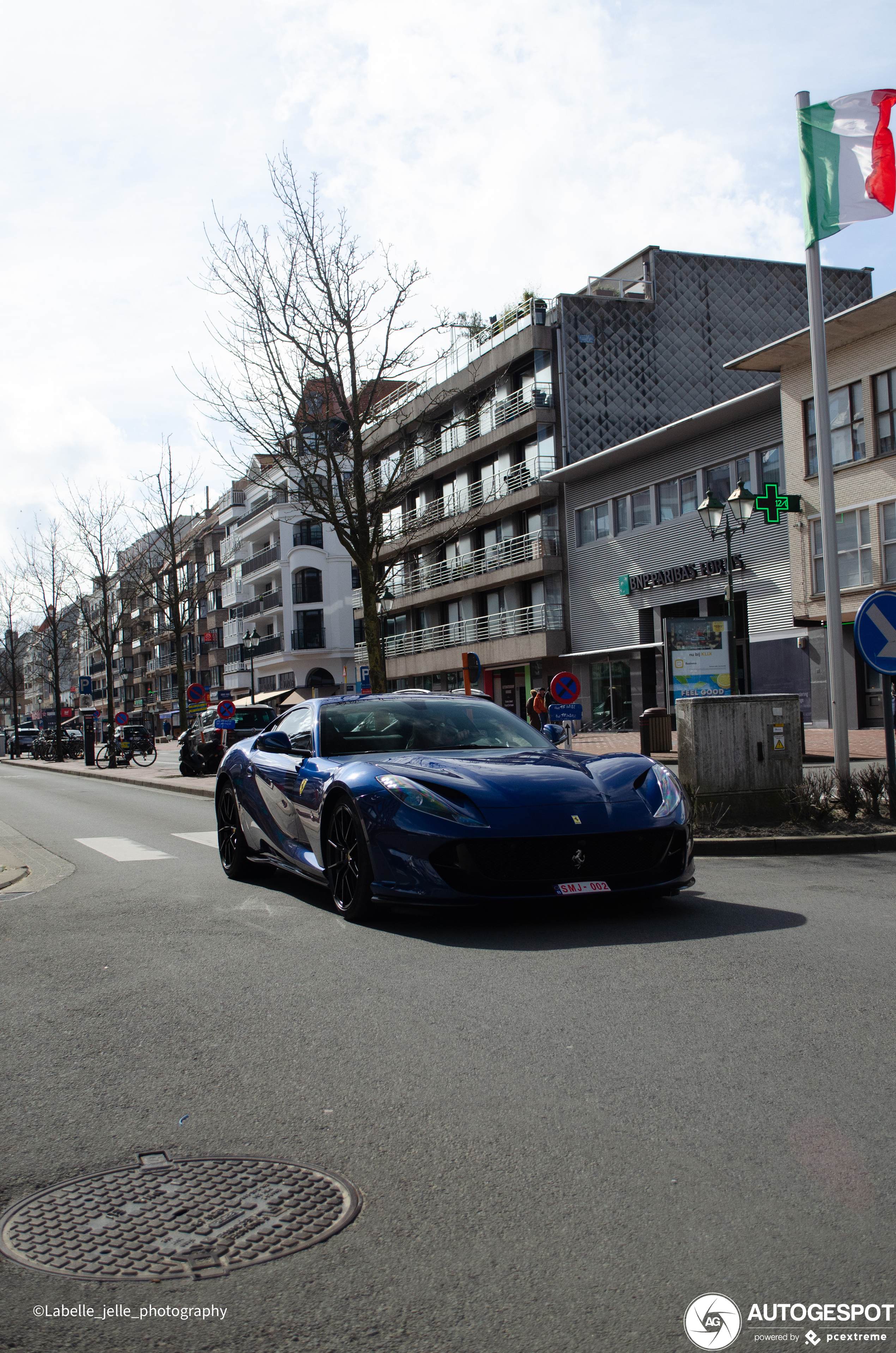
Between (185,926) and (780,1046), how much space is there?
3939 millimetres

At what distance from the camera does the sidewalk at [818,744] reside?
75.5 ft

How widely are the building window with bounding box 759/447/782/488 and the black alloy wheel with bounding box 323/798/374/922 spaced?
28.4 m

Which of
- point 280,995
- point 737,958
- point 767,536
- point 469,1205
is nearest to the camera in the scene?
Answer: point 469,1205

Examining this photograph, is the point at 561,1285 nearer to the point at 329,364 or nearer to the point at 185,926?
the point at 185,926

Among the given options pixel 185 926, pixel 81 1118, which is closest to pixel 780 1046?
pixel 81 1118

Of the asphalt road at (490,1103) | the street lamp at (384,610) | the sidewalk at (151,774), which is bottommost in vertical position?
the sidewalk at (151,774)

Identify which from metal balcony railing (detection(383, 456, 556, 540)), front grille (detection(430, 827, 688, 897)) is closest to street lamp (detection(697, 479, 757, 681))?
front grille (detection(430, 827, 688, 897))

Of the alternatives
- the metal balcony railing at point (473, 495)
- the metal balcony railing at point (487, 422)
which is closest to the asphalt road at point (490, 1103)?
the metal balcony railing at point (487, 422)

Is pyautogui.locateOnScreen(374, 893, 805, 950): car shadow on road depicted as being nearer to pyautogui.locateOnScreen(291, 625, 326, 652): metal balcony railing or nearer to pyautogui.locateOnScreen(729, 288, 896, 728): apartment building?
pyautogui.locateOnScreen(729, 288, 896, 728): apartment building

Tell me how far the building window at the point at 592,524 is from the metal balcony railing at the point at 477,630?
277 cm

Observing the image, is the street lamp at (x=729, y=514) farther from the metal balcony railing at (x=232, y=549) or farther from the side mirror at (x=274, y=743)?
the metal balcony railing at (x=232, y=549)

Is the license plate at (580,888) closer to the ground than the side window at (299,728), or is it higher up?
closer to the ground

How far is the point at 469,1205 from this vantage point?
9.36ft

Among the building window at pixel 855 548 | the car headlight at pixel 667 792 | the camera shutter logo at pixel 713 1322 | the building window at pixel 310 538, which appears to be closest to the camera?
the camera shutter logo at pixel 713 1322
